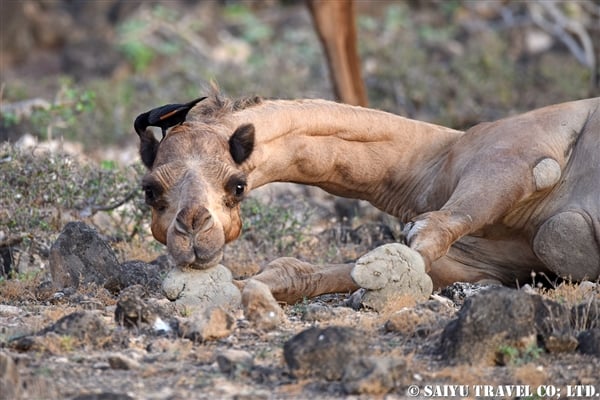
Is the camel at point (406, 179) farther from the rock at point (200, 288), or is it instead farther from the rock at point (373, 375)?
the rock at point (373, 375)

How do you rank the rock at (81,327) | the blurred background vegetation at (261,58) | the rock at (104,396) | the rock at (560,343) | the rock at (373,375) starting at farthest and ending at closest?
the blurred background vegetation at (261,58) < the rock at (81,327) < the rock at (560,343) < the rock at (373,375) < the rock at (104,396)

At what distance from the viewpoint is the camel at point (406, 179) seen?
6.27 metres

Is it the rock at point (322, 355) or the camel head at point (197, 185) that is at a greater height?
the camel head at point (197, 185)

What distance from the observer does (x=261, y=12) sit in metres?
20.4

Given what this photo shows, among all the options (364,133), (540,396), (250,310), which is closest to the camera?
(540,396)

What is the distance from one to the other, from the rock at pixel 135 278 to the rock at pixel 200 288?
85 cm

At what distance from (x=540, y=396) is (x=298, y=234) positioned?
13.0 feet

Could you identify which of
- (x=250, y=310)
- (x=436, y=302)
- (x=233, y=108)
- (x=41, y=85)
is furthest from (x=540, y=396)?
(x=41, y=85)

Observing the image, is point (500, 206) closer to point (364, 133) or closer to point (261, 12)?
point (364, 133)

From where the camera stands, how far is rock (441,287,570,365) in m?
5.33

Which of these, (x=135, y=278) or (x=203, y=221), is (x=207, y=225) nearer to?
(x=203, y=221)

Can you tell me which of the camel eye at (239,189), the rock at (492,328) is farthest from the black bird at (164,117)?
the rock at (492,328)

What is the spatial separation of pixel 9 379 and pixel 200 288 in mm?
1579

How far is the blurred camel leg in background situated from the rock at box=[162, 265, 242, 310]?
5.38 meters
